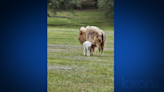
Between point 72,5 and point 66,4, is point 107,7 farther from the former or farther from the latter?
point 66,4

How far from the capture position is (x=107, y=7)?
666cm

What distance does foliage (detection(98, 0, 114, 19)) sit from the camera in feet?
21.5

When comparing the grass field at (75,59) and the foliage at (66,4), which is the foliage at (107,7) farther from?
the foliage at (66,4)

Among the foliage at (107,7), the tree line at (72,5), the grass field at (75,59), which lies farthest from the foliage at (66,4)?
the foliage at (107,7)

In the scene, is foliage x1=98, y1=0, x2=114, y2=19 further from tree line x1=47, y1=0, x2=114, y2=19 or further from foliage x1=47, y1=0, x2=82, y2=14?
foliage x1=47, y1=0, x2=82, y2=14

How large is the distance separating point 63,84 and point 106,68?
1.13 m

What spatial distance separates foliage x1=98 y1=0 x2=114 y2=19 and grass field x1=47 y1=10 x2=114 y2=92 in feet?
0.52

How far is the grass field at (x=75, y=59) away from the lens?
20.8 feet

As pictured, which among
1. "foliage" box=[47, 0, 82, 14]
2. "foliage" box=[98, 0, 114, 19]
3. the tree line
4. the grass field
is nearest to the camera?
the grass field

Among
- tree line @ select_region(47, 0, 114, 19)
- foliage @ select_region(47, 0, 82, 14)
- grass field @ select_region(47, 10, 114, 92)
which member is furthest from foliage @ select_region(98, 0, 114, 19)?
foliage @ select_region(47, 0, 82, 14)

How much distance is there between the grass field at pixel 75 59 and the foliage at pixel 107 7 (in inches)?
6.3

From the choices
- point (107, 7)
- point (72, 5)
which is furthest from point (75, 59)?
point (107, 7)
